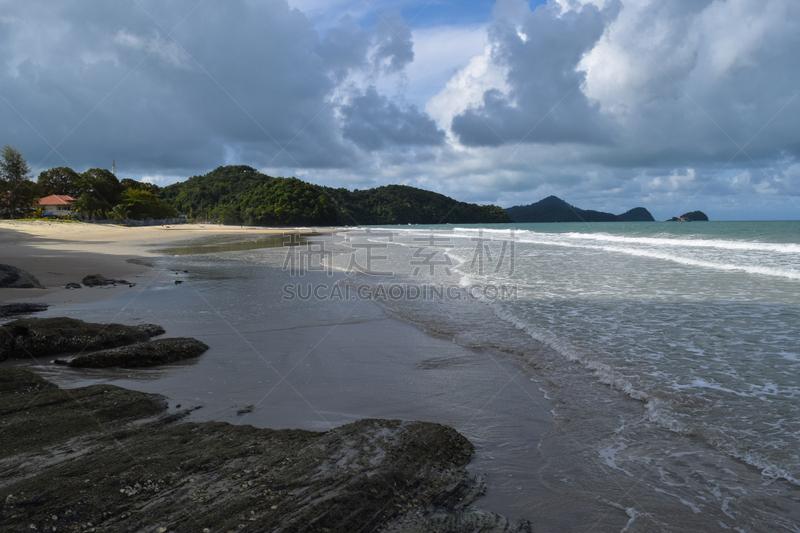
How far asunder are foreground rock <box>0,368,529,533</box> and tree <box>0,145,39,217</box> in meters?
73.8

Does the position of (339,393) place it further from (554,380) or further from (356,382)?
(554,380)

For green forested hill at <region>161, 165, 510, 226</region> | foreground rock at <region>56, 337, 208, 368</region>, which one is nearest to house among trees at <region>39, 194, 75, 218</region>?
green forested hill at <region>161, 165, 510, 226</region>

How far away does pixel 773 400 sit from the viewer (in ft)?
14.3

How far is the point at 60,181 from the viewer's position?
80688 millimetres

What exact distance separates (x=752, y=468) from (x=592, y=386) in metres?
1.75

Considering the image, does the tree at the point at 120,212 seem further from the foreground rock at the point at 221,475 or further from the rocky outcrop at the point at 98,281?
the foreground rock at the point at 221,475

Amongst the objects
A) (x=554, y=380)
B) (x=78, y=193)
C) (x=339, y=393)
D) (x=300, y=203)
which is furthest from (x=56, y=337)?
(x=300, y=203)

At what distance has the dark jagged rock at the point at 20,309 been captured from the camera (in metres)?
7.59

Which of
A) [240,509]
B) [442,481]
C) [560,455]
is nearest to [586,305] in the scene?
[560,455]

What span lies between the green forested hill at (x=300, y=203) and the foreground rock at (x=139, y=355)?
10436cm

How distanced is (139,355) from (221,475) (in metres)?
3.60

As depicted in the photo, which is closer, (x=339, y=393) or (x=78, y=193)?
(x=339, y=393)

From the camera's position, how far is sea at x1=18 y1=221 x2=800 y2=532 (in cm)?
298

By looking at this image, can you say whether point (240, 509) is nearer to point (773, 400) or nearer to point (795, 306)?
point (773, 400)
